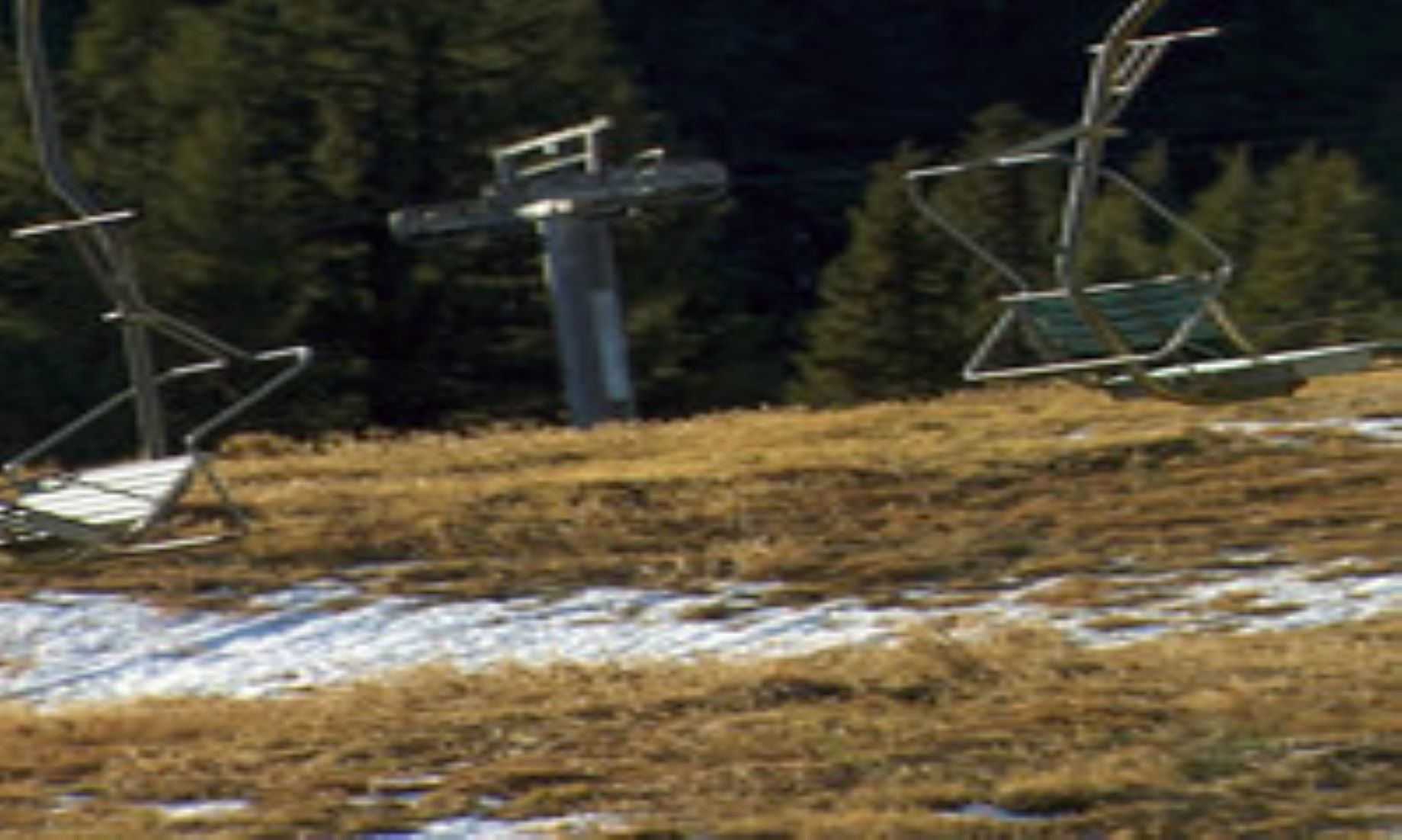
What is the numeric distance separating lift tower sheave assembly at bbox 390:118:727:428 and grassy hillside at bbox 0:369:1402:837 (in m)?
4.99

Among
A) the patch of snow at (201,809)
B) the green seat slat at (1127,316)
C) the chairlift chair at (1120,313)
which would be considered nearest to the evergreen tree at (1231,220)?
the green seat slat at (1127,316)

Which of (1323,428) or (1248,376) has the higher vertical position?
(1248,376)

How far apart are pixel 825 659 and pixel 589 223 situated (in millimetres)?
13139

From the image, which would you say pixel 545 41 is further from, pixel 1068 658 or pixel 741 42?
pixel 1068 658

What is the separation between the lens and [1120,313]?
11.4 metres

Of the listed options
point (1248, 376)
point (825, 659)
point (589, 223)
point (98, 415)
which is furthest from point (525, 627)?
point (589, 223)

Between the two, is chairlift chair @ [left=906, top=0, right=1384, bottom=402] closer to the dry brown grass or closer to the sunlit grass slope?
the dry brown grass

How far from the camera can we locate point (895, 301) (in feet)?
143

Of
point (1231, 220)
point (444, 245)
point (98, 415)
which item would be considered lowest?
point (1231, 220)

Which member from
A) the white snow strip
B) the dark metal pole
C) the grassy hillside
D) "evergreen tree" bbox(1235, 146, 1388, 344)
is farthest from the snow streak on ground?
"evergreen tree" bbox(1235, 146, 1388, 344)

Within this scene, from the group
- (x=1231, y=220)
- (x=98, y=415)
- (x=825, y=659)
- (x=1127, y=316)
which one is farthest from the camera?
(x=1231, y=220)

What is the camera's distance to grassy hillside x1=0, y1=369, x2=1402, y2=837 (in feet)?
35.1

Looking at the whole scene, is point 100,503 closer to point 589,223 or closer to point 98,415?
point 98,415

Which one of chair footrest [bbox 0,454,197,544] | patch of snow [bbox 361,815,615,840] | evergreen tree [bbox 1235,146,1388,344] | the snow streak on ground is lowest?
evergreen tree [bbox 1235,146,1388,344]
